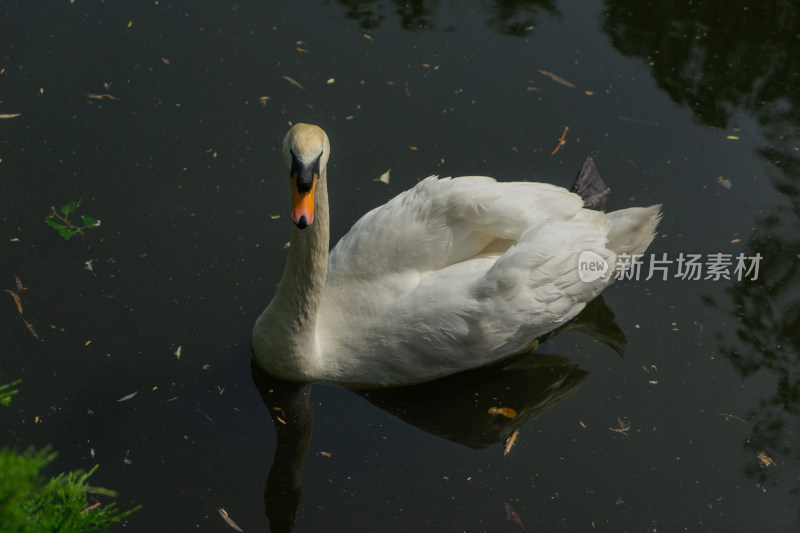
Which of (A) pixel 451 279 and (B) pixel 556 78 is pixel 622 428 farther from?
(B) pixel 556 78

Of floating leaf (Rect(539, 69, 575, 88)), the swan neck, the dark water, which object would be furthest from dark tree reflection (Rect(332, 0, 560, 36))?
the swan neck

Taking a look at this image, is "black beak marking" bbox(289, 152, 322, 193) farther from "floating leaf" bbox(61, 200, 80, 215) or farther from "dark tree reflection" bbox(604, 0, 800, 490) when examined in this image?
"dark tree reflection" bbox(604, 0, 800, 490)

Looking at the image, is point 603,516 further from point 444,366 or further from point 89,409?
point 89,409

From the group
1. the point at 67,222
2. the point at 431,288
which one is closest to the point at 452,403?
the point at 431,288

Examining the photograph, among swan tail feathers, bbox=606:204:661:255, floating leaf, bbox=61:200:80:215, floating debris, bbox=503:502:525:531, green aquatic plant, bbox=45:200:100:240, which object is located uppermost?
swan tail feathers, bbox=606:204:661:255

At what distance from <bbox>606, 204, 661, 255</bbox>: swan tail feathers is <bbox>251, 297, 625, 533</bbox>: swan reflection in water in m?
0.68

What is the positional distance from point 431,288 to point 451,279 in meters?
0.14

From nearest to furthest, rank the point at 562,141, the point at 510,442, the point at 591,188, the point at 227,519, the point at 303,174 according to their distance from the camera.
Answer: the point at 303,174, the point at 227,519, the point at 510,442, the point at 591,188, the point at 562,141

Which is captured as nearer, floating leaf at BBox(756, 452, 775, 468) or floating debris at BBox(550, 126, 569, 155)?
floating leaf at BBox(756, 452, 775, 468)

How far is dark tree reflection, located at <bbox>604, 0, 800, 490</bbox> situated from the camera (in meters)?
5.37

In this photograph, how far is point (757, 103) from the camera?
7191 mm

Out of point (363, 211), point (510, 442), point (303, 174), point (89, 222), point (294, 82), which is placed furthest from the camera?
point (294, 82)

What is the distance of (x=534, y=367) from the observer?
5.33 m

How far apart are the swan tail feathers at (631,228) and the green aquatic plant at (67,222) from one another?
3.54m
